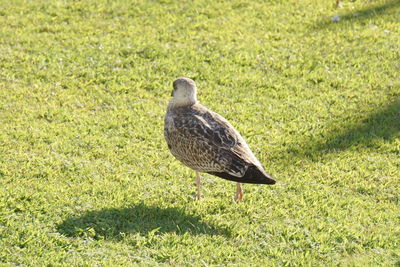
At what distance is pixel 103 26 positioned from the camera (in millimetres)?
12336

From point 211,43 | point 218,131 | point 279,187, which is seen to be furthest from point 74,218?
point 211,43

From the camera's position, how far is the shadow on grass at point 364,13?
41.3 ft

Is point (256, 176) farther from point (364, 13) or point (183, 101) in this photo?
point (364, 13)

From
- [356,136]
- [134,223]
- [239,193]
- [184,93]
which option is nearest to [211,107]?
[184,93]

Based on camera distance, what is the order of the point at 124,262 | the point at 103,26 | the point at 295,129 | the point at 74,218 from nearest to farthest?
the point at 124,262, the point at 74,218, the point at 295,129, the point at 103,26

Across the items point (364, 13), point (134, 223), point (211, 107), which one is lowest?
point (134, 223)

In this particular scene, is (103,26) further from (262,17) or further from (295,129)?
(295,129)

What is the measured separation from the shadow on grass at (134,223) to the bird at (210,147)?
1.74 feet

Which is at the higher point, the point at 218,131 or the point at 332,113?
the point at 218,131

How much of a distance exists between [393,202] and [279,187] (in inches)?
51.4

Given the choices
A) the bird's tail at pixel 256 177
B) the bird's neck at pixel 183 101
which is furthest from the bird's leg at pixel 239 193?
the bird's neck at pixel 183 101

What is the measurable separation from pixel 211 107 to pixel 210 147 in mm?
2696

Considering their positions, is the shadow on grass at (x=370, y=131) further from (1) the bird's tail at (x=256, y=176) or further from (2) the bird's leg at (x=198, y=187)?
(1) the bird's tail at (x=256, y=176)

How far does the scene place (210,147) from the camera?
24.4ft
